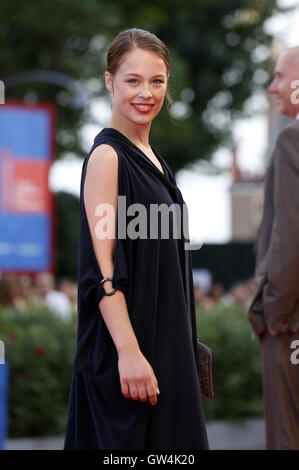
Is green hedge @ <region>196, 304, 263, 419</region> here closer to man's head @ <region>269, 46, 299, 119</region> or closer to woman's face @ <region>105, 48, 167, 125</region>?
man's head @ <region>269, 46, 299, 119</region>

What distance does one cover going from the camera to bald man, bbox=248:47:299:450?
4.43m

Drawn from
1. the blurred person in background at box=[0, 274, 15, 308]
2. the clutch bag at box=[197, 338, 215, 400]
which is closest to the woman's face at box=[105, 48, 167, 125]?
the clutch bag at box=[197, 338, 215, 400]

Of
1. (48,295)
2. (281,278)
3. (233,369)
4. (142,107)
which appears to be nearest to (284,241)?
(281,278)

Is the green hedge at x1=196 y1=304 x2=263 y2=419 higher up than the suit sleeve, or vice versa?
the suit sleeve

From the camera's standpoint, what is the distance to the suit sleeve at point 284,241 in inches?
174

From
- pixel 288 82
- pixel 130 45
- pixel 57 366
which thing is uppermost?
pixel 288 82

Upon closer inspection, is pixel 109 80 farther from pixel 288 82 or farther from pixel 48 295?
pixel 48 295

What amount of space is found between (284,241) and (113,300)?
168 centimetres

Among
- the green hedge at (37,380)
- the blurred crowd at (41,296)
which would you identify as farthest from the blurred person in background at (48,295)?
the green hedge at (37,380)

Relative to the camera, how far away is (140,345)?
9.69ft

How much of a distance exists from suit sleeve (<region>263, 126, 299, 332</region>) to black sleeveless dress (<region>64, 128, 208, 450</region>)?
1.43 meters

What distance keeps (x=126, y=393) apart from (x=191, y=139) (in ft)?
95.9

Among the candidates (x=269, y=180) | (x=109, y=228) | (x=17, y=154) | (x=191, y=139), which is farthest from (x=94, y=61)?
(x=109, y=228)

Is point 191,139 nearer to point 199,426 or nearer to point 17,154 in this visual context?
point 17,154
